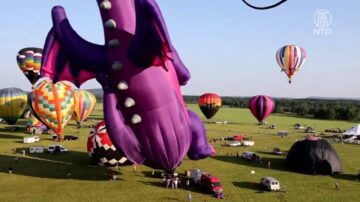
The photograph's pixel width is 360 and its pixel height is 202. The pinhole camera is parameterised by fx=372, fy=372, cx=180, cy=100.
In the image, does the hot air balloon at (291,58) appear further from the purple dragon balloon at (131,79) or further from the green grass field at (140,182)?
the purple dragon balloon at (131,79)

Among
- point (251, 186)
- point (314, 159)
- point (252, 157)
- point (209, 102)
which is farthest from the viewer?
point (209, 102)

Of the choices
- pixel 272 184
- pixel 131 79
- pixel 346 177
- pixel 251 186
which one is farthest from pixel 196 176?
pixel 131 79

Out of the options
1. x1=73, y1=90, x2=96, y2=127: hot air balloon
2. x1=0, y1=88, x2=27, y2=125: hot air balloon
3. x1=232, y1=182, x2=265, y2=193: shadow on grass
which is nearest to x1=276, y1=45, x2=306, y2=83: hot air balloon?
x1=73, y1=90, x2=96, y2=127: hot air balloon

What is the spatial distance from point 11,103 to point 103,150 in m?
21.1

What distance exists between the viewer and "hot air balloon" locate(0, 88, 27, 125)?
36.8 metres

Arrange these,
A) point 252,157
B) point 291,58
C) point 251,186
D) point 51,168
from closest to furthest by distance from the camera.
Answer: point 251,186
point 51,168
point 252,157
point 291,58

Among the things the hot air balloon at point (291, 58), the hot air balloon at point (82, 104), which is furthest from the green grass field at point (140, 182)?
the hot air balloon at point (291, 58)

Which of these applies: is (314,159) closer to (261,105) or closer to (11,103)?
(261,105)

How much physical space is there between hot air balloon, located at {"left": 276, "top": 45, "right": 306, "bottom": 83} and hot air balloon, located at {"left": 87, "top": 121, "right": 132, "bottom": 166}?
2499cm

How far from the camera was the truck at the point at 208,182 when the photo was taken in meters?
16.5

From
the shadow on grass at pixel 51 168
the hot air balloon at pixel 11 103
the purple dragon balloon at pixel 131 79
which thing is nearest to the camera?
the purple dragon balloon at pixel 131 79

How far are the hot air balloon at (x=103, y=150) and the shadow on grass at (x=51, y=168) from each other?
545 millimetres

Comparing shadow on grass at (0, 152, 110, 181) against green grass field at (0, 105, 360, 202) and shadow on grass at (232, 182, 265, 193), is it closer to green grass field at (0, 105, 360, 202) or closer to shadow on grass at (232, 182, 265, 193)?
green grass field at (0, 105, 360, 202)

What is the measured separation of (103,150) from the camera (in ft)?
66.9
